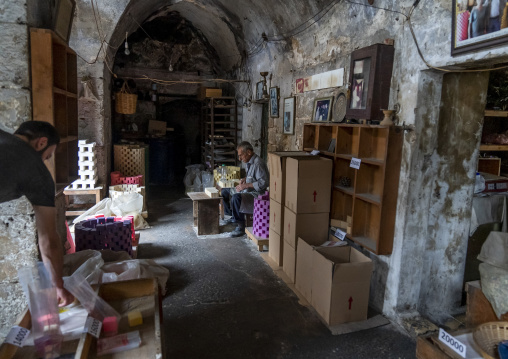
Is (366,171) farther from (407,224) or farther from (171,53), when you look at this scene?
(171,53)

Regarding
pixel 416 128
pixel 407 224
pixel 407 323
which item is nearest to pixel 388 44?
pixel 416 128

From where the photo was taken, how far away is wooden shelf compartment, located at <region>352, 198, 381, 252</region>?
352 centimetres

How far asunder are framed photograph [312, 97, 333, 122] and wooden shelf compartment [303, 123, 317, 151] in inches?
6.8

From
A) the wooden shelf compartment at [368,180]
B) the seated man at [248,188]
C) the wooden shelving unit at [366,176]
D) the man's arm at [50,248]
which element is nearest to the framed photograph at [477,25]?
the wooden shelving unit at [366,176]

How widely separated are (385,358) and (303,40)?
4178mm

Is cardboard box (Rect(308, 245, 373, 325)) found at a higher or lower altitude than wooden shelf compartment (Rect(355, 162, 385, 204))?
lower

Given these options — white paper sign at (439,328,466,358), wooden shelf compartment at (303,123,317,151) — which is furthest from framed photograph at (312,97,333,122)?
white paper sign at (439,328,466,358)

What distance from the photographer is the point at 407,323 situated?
3.16m

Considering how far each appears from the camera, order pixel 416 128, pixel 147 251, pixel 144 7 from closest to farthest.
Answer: pixel 416 128 < pixel 147 251 < pixel 144 7

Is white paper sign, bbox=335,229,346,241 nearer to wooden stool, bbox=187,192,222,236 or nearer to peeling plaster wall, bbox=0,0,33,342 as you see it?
wooden stool, bbox=187,192,222,236

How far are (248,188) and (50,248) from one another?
384 cm

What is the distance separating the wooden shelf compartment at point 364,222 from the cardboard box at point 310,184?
425 millimetres

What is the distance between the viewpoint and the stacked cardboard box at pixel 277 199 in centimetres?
423

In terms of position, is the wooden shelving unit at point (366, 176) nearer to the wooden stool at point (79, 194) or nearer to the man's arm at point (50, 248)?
the man's arm at point (50, 248)
